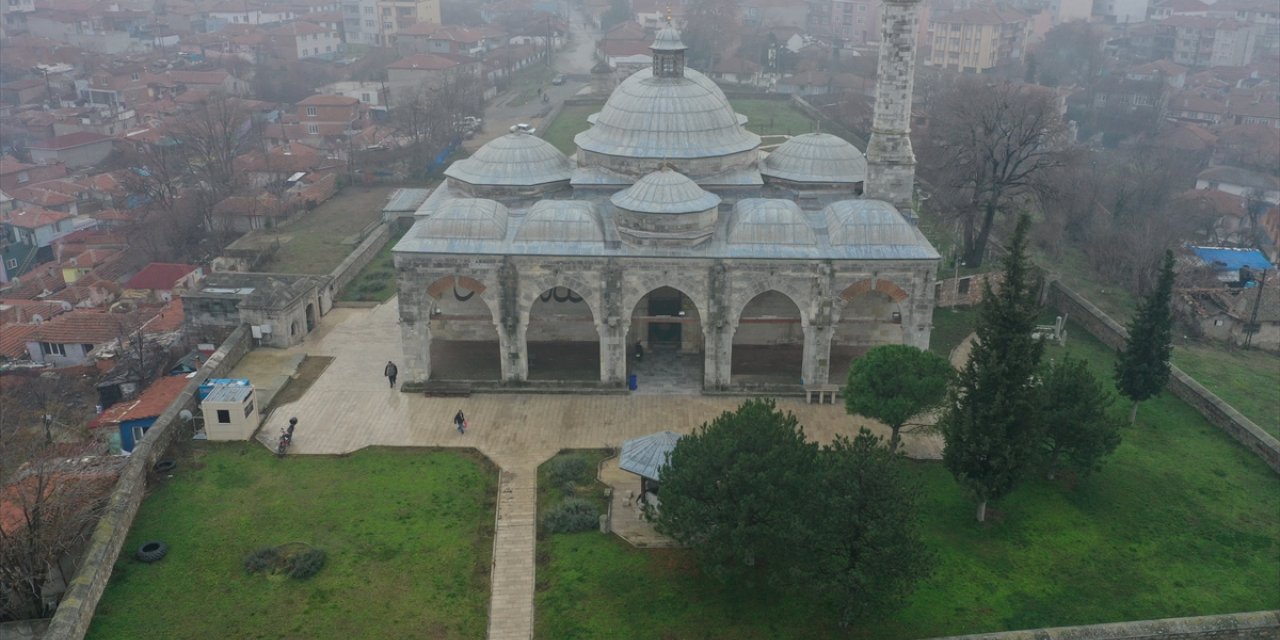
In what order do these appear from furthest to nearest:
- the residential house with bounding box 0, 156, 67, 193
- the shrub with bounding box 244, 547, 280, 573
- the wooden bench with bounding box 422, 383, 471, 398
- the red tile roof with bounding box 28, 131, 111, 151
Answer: the red tile roof with bounding box 28, 131, 111, 151, the residential house with bounding box 0, 156, 67, 193, the wooden bench with bounding box 422, 383, 471, 398, the shrub with bounding box 244, 547, 280, 573

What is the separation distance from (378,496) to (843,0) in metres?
126

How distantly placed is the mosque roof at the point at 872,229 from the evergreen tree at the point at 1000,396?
8.45m

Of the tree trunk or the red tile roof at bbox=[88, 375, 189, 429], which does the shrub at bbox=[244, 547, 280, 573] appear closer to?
the red tile roof at bbox=[88, 375, 189, 429]

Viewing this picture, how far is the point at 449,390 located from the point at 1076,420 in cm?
2073

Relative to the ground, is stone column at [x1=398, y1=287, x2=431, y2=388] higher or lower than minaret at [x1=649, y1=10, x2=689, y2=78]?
lower

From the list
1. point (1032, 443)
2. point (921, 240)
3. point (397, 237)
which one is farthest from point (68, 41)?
point (1032, 443)

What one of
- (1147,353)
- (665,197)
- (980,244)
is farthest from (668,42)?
(1147,353)

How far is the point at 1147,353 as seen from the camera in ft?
105

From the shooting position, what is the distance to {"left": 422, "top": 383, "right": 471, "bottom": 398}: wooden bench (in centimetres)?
3522

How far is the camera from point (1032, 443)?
83.7ft

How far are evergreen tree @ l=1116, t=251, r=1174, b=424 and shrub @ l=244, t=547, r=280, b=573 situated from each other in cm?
2693

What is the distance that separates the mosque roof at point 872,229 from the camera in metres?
33.9

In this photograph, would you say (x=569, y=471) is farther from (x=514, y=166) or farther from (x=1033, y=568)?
(x=514, y=166)

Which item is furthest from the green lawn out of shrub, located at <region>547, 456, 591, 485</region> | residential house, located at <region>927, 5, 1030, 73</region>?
residential house, located at <region>927, 5, 1030, 73</region>
